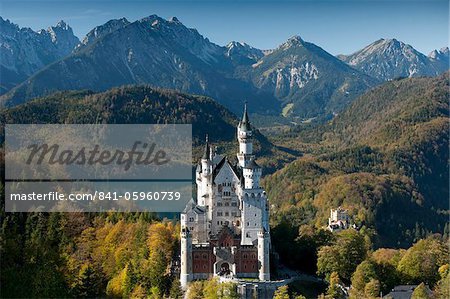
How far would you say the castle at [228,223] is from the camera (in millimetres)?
76312

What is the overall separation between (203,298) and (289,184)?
127 m

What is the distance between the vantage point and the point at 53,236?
298 ft

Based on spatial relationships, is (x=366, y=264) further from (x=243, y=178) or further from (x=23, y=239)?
(x=23, y=239)

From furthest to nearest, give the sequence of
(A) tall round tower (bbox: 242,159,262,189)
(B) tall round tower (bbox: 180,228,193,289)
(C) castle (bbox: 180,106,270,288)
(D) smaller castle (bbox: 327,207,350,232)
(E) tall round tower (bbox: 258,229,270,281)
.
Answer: (D) smaller castle (bbox: 327,207,350,232) → (A) tall round tower (bbox: 242,159,262,189) → (B) tall round tower (bbox: 180,228,193,289) → (C) castle (bbox: 180,106,270,288) → (E) tall round tower (bbox: 258,229,270,281)

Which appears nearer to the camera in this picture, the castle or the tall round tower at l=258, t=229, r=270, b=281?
the tall round tower at l=258, t=229, r=270, b=281

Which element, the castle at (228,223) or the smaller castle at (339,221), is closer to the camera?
the castle at (228,223)

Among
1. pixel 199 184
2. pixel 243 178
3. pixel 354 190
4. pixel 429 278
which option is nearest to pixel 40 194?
pixel 199 184

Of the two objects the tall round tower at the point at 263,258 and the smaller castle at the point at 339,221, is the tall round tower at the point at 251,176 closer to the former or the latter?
the tall round tower at the point at 263,258

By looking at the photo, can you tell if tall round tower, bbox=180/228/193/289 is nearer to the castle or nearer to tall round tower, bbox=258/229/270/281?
the castle

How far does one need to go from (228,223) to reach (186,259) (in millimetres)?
7663

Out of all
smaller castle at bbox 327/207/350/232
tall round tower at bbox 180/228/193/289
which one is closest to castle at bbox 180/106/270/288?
tall round tower at bbox 180/228/193/289

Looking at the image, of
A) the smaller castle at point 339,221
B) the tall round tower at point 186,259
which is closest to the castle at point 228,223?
the tall round tower at point 186,259

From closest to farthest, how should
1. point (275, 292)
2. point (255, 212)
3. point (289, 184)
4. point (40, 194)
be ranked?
point (275, 292) < point (255, 212) < point (40, 194) < point (289, 184)

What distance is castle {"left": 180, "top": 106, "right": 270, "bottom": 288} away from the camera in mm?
76312
